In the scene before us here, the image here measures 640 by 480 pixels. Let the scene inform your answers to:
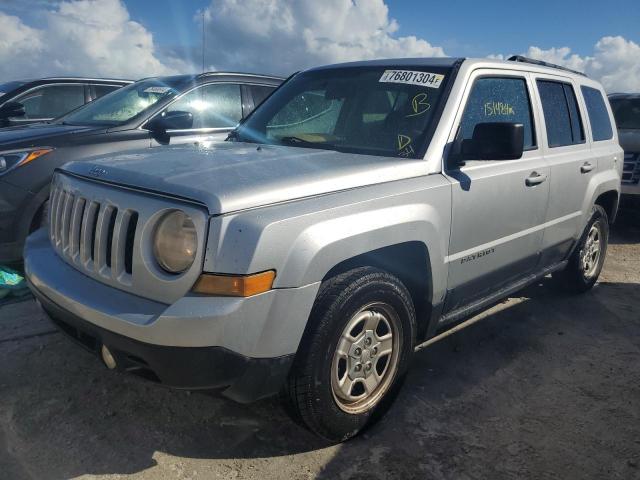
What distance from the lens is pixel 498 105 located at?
336 cm

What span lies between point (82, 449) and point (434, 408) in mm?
1764

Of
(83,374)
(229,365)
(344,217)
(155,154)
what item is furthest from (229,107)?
(229,365)

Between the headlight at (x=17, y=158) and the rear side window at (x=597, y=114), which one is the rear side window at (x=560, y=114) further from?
the headlight at (x=17, y=158)

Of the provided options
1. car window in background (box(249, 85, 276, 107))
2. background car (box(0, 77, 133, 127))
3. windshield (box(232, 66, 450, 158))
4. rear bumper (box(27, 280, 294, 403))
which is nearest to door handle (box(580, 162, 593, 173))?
windshield (box(232, 66, 450, 158))

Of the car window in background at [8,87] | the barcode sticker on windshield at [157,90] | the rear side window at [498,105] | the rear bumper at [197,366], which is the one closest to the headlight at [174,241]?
the rear bumper at [197,366]

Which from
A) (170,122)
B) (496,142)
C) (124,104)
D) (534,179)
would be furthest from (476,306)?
(124,104)

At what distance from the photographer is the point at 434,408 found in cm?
292

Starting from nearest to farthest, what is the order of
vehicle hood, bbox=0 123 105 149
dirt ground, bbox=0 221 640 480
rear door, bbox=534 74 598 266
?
dirt ground, bbox=0 221 640 480 < rear door, bbox=534 74 598 266 < vehicle hood, bbox=0 123 105 149

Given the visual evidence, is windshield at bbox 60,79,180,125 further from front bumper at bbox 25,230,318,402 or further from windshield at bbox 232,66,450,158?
front bumper at bbox 25,230,318,402

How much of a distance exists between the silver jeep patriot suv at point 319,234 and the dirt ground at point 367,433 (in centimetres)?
25

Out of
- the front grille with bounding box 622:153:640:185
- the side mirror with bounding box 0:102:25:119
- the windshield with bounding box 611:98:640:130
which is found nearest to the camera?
the side mirror with bounding box 0:102:25:119

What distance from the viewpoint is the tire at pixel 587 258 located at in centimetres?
459

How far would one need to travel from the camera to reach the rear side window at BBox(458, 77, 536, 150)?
10.2ft

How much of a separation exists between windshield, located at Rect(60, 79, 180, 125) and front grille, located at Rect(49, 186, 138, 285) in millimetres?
2676
